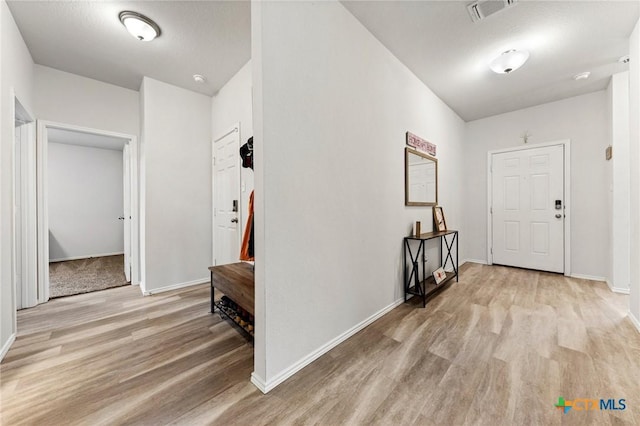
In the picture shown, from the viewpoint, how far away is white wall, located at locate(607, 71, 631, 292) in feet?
9.63

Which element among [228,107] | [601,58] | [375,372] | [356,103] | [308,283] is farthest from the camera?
[228,107]

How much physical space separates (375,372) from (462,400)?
49 centimetres

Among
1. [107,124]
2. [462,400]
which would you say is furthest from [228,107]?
[462,400]

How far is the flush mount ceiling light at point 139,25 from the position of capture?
6.81 ft

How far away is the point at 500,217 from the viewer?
14.1 feet

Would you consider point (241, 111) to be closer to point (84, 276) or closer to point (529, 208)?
point (84, 276)

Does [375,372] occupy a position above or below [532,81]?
below

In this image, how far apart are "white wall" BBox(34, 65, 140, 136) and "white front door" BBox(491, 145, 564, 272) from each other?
5690 mm

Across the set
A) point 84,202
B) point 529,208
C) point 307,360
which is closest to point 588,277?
point 529,208

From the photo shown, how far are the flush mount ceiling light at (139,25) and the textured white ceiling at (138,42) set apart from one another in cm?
5

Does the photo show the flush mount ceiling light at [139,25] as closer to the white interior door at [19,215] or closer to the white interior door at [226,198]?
the white interior door at [226,198]

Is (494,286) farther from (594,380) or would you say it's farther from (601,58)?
(601,58)

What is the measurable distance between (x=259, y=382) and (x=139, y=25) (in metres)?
2.95

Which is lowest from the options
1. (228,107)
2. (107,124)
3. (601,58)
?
(107,124)
